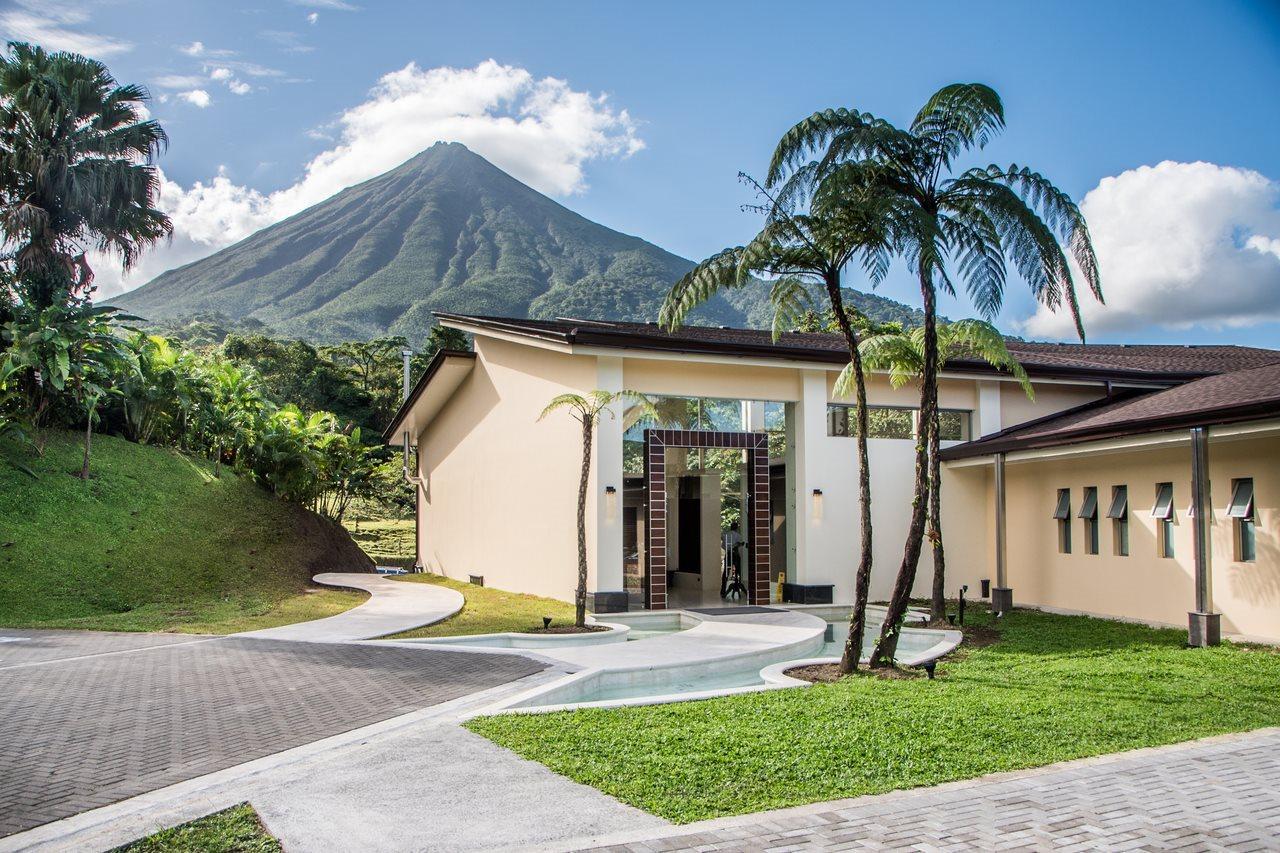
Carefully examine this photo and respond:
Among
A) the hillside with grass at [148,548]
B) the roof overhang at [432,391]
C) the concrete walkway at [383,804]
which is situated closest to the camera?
the concrete walkway at [383,804]

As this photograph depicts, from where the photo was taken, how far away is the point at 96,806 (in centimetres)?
502

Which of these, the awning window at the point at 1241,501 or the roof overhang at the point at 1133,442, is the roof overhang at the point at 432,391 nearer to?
the roof overhang at the point at 1133,442

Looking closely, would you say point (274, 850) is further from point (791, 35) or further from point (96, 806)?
point (791, 35)

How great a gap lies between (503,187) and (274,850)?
122076mm

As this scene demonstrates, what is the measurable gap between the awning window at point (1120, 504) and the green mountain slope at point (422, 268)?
6498 centimetres

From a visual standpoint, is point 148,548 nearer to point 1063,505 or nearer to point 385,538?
point 1063,505

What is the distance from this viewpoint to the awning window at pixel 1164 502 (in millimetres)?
13211

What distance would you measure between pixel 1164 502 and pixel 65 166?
21874 millimetres

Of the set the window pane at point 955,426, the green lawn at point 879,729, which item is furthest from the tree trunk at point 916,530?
the window pane at point 955,426

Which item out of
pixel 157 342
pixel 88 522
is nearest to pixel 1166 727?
pixel 88 522

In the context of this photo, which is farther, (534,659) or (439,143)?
(439,143)

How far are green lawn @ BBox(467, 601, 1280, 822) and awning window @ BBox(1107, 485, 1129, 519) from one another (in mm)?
4596

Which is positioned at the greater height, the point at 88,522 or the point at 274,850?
the point at 88,522

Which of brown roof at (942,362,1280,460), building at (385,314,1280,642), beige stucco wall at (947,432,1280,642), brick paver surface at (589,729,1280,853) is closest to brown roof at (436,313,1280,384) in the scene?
building at (385,314,1280,642)
